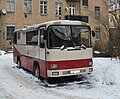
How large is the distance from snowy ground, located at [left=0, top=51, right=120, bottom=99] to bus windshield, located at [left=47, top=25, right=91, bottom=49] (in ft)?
5.59

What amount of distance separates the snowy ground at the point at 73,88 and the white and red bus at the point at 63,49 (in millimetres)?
687

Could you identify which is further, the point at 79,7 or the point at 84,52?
the point at 79,7

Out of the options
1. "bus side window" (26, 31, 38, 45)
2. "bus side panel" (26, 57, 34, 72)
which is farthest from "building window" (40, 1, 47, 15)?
"bus side panel" (26, 57, 34, 72)

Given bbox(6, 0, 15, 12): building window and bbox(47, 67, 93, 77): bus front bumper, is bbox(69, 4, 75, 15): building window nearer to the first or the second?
bbox(6, 0, 15, 12): building window

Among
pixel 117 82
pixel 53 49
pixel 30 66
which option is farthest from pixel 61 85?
pixel 30 66

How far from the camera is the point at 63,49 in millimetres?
12812

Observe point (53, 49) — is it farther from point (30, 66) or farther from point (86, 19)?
point (86, 19)

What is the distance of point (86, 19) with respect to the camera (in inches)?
1837

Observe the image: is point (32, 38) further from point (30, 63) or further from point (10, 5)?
point (10, 5)

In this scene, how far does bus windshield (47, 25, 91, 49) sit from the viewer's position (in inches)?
506

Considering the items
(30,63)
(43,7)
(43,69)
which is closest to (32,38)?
(30,63)

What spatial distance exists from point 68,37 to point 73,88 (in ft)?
8.04

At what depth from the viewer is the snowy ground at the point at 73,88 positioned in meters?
10.5

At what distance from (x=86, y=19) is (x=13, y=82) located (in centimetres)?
Answer: 3425
